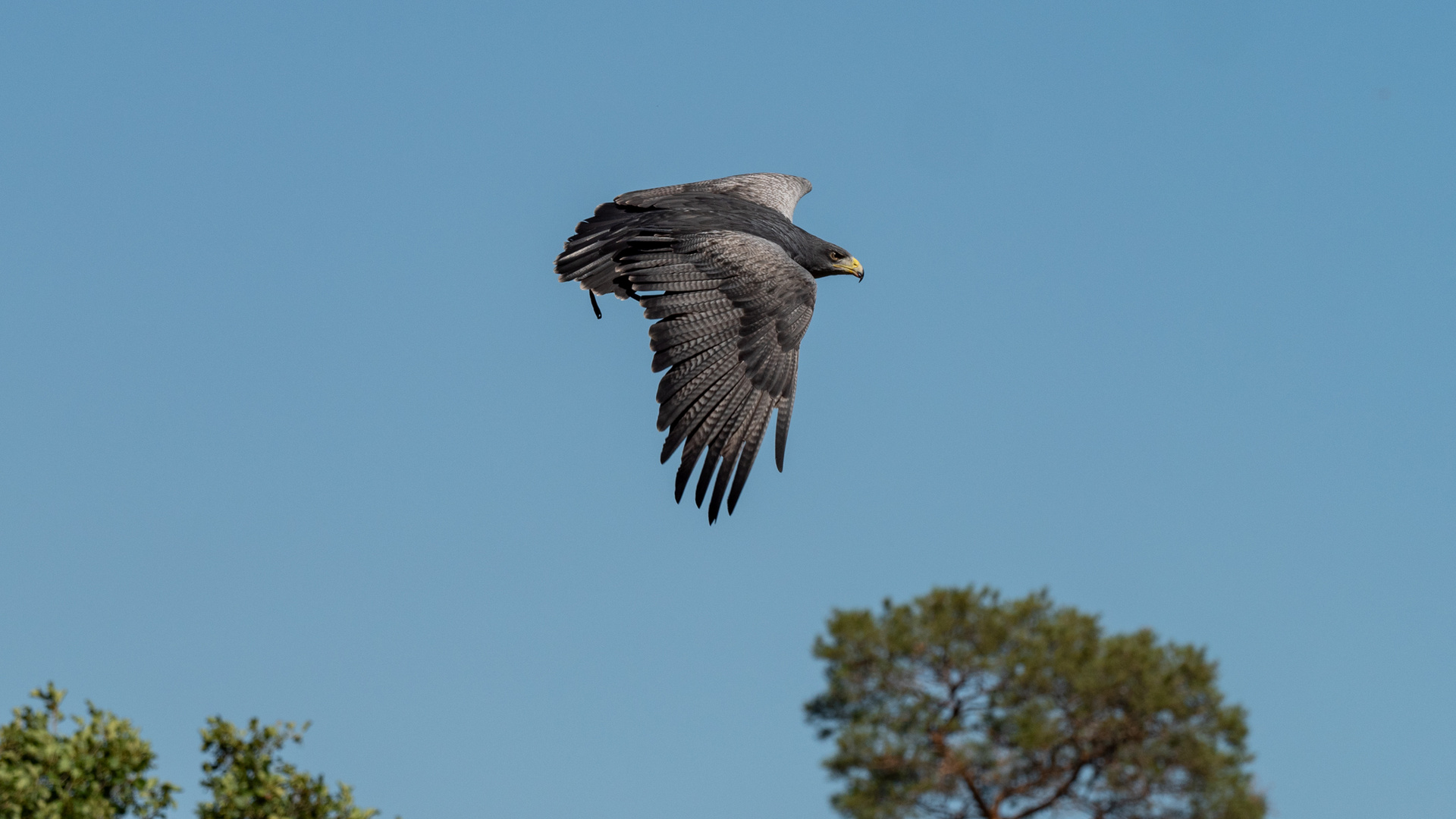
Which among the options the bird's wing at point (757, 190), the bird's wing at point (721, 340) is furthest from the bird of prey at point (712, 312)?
the bird's wing at point (757, 190)

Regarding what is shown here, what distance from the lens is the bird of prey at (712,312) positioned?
34.1 ft

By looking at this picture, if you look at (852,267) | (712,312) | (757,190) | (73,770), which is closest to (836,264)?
(852,267)

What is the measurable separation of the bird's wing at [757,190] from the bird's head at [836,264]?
4.82ft

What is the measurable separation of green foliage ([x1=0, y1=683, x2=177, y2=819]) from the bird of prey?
189 inches

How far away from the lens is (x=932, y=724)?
26219 millimetres

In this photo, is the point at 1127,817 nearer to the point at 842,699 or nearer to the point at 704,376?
the point at 842,699

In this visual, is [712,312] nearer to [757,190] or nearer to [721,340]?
[721,340]

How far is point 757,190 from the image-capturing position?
16.1m

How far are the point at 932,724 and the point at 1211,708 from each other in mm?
4430

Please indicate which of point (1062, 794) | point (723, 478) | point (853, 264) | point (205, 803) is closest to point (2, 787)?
point (205, 803)

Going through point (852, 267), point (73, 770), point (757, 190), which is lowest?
point (73, 770)

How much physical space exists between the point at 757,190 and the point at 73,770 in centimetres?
808

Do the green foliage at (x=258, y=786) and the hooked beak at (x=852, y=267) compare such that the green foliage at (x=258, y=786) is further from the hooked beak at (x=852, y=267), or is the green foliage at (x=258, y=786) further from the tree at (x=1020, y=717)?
the tree at (x=1020, y=717)

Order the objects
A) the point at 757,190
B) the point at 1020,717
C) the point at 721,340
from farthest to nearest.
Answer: the point at 1020,717 < the point at 757,190 < the point at 721,340
